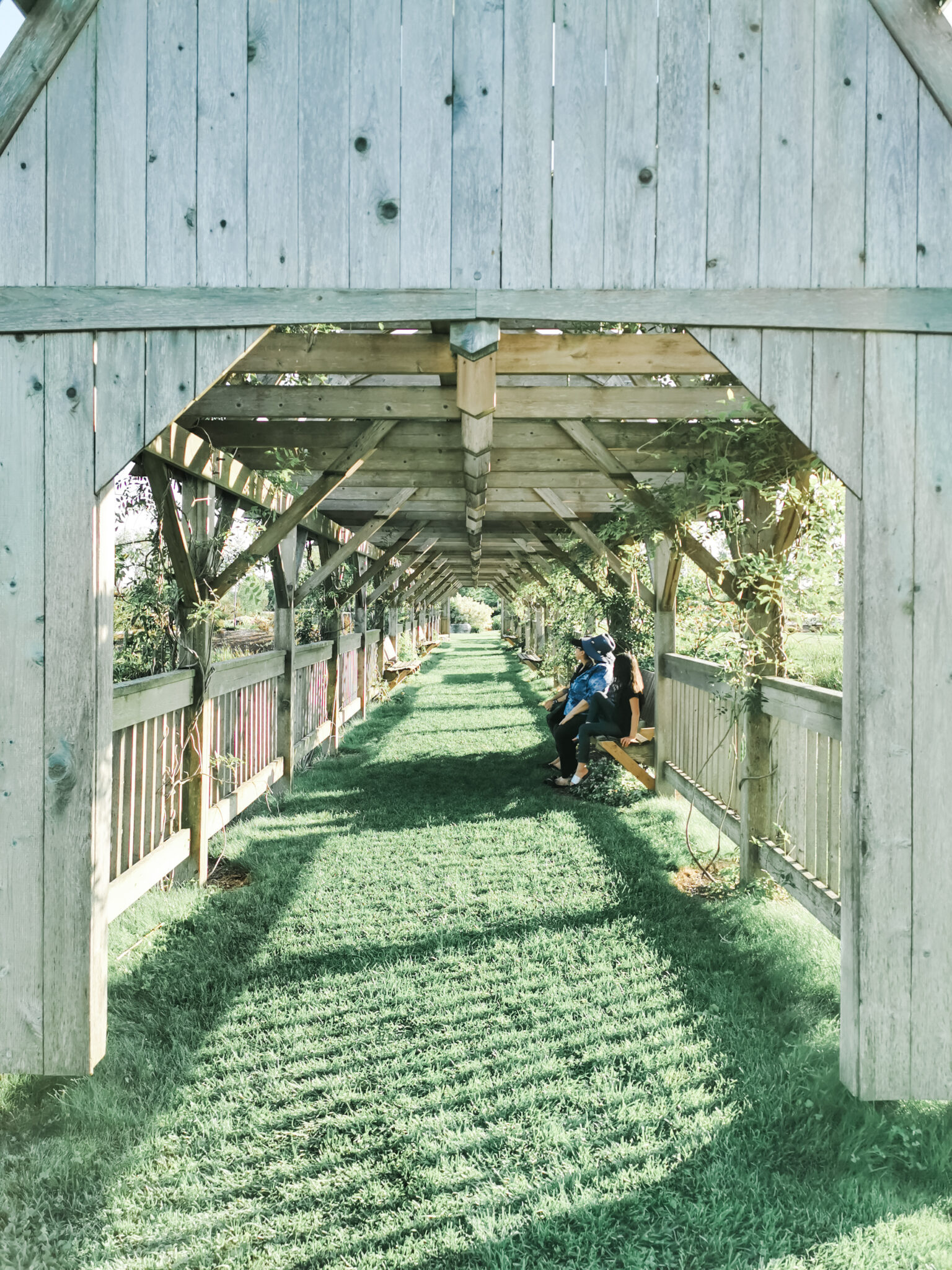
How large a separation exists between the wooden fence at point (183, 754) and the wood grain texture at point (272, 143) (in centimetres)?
208

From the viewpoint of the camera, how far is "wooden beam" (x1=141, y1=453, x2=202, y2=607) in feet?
14.7

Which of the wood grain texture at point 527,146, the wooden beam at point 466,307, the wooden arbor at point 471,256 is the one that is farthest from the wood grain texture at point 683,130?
Result: the wood grain texture at point 527,146

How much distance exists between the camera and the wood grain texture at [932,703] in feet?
9.09

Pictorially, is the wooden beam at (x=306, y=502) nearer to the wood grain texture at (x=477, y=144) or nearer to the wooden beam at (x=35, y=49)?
the wood grain texture at (x=477, y=144)

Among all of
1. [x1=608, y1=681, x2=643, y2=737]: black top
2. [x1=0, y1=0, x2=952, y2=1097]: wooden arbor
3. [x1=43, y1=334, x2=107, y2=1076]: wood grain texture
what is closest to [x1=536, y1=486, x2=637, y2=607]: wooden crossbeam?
[x1=608, y1=681, x2=643, y2=737]: black top

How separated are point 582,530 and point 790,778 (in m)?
4.48

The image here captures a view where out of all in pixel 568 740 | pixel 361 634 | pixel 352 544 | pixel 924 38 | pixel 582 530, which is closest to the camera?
pixel 924 38

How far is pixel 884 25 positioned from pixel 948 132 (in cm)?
41

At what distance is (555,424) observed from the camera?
600 centimetres

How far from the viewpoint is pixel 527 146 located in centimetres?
284

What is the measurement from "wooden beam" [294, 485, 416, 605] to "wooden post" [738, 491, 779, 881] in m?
3.98

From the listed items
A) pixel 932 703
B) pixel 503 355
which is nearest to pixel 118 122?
pixel 503 355

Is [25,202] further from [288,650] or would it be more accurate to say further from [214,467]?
[288,650]

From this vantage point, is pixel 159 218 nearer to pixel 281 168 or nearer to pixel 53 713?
pixel 281 168
